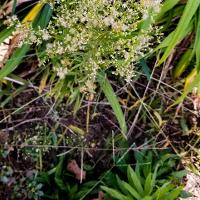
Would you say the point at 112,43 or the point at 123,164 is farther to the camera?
the point at 123,164

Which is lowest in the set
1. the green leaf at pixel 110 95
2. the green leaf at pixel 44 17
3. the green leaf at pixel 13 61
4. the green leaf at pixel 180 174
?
the green leaf at pixel 180 174

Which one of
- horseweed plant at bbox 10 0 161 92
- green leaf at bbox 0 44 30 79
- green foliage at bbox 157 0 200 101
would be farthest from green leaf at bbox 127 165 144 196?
green leaf at bbox 0 44 30 79

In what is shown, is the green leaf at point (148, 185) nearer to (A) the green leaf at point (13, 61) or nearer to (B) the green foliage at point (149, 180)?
(B) the green foliage at point (149, 180)

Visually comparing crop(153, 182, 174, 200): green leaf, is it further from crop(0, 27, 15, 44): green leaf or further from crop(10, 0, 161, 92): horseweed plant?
crop(0, 27, 15, 44): green leaf

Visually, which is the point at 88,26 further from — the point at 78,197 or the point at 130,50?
the point at 78,197

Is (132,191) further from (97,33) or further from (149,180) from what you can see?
(97,33)

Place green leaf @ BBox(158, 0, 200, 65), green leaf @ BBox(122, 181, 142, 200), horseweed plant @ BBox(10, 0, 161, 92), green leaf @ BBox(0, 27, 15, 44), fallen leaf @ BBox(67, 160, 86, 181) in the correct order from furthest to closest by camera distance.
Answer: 1. fallen leaf @ BBox(67, 160, 86, 181)
2. green leaf @ BBox(122, 181, 142, 200)
3. green leaf @ BBox(0, 27, 15, 44)
4. green leaf @ BBox(158, 0, 200, 65)
5. horseweed plant @ BBox(10, 0, 161, 92)

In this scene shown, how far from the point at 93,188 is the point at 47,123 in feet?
1.05

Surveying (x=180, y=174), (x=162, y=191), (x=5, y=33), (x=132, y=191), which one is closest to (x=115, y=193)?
(x=132, y=191)

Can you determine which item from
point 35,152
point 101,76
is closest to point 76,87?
point 101,76

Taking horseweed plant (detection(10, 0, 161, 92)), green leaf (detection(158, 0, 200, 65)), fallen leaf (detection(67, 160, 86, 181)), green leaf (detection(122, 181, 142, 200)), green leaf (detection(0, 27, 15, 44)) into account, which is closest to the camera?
horseweed plant (detection(10, 0, 161, 92))

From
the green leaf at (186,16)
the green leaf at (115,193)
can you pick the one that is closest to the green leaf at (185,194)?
the green leaf at (115,193)

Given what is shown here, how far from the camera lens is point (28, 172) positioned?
200cm

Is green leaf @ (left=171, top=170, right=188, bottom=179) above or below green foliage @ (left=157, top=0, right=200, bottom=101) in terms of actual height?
below
